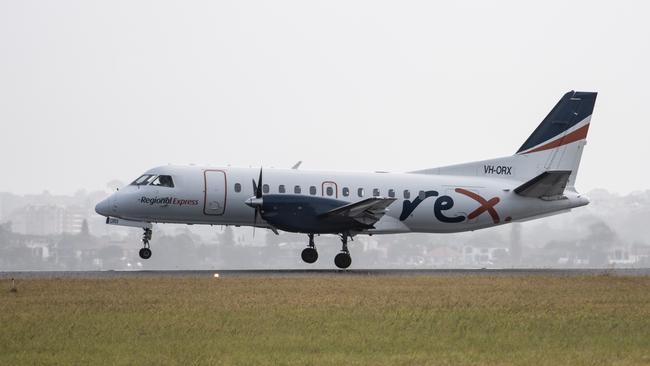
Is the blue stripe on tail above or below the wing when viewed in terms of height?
above

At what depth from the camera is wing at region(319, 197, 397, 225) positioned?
3547 centimetres

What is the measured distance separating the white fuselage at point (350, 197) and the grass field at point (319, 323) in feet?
24.2

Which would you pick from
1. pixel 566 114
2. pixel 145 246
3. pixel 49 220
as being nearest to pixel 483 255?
pixel 566 114

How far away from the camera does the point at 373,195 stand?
125 ft

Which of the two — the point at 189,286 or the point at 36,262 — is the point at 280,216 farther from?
the point at 36,262

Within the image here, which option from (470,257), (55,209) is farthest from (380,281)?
(55,209)

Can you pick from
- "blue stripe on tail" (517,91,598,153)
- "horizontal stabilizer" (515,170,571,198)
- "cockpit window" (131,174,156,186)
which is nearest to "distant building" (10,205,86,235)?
"cockpit window" (131,174,156,186)

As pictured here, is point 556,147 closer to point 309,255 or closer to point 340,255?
point 340,255

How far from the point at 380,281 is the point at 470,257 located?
60204mm

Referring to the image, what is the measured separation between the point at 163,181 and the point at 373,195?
6966mm

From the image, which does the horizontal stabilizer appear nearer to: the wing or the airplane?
the airplane

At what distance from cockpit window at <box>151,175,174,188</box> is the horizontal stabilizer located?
1183 cm

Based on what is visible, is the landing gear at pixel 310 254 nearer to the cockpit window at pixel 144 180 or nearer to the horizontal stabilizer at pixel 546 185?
the cockpit window at pixel 144 180

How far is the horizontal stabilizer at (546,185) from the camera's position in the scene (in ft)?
124
